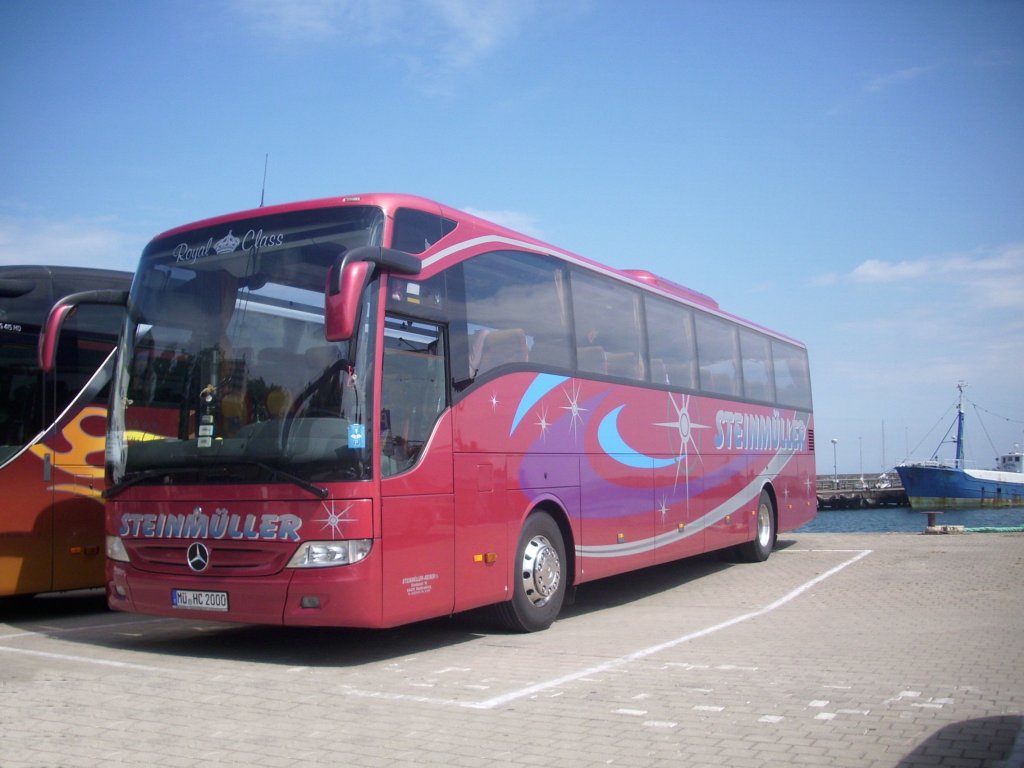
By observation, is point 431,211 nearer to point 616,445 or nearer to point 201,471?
point 201,471

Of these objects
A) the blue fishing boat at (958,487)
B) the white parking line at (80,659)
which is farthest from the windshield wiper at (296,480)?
the blue fishing boat at (958,487)

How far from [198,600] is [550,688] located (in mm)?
3041

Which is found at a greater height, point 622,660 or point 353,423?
point 353,423

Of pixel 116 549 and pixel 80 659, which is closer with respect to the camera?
pixel 80 659

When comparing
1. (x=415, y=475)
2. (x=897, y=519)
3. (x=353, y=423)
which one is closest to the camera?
(x=353, y=423)

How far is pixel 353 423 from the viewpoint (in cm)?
770

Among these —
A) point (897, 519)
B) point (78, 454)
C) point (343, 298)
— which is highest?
point (343, 298)

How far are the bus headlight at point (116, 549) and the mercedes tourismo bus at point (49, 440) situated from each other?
7.00 feet

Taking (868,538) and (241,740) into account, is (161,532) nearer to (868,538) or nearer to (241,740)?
(241,740)

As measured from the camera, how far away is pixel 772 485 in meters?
17.8

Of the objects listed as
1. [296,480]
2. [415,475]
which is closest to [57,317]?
[296,480]

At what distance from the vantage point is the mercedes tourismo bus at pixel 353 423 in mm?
7750

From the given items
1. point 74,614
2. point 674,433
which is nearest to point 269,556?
point 74,614

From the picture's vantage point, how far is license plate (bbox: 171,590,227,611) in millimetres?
8102
